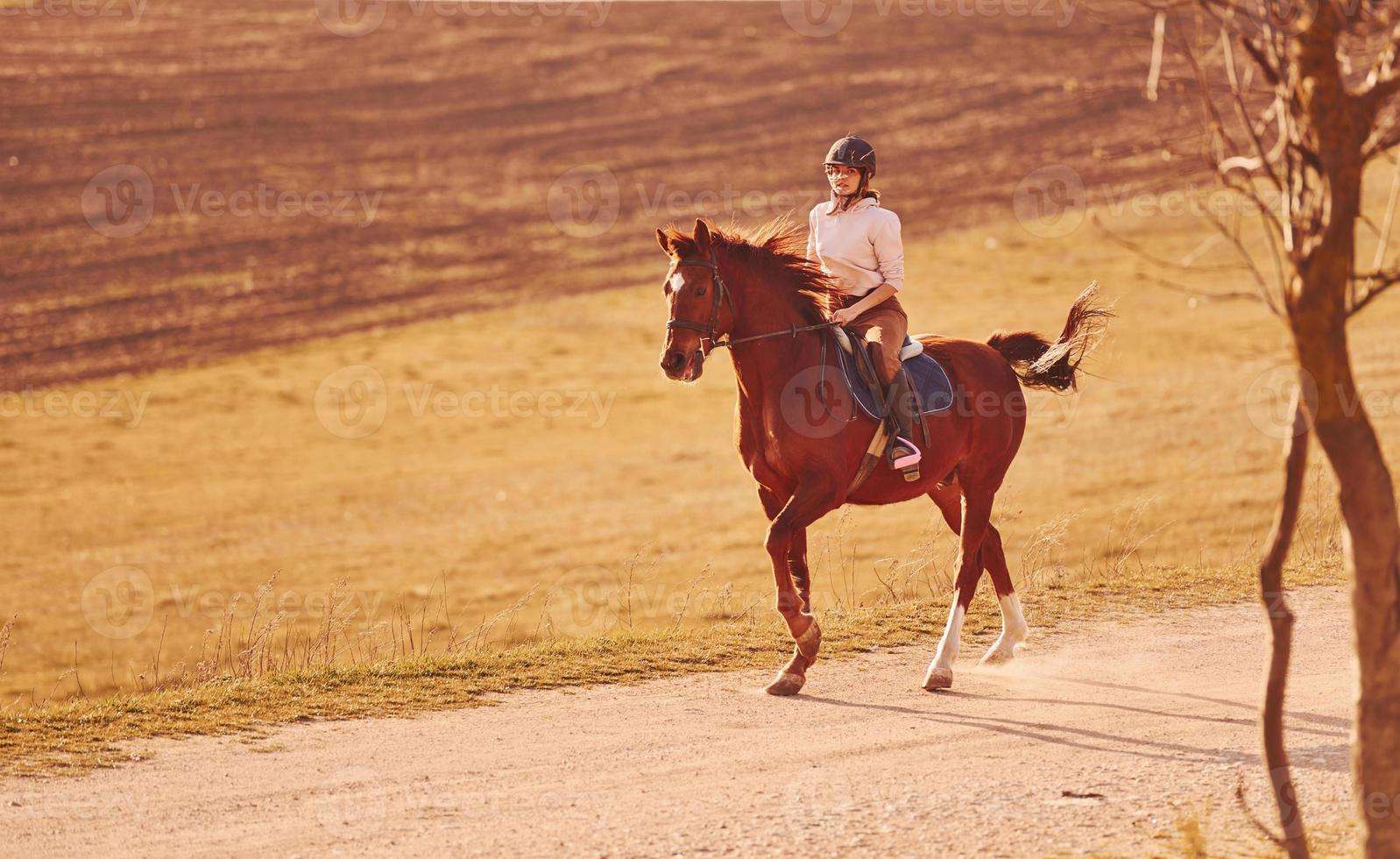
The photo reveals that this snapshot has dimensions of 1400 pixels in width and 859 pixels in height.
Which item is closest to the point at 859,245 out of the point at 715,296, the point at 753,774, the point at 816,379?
the point at 816,379

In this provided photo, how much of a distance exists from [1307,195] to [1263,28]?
2.18 ft

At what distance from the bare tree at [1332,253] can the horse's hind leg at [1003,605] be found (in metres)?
4.50

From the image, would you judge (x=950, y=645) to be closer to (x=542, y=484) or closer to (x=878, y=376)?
(x=878, y=376)

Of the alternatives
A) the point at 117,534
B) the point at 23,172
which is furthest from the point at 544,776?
the point at 23,172

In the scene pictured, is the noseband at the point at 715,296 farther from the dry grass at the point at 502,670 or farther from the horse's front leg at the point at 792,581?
the dry grass at the point at 502,670

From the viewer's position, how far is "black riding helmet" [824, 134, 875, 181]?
31.2ft

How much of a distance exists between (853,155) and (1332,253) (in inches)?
188

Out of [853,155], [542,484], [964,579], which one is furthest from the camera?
[542,484]

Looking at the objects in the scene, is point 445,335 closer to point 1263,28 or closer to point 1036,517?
point 1036,517

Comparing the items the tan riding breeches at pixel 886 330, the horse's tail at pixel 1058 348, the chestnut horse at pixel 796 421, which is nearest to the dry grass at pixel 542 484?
the horse's tail at pixel 1058 348

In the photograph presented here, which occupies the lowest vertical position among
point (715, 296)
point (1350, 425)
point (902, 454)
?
point (902, 454)

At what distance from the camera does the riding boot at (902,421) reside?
9.71 metres

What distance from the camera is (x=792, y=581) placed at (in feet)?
30.2

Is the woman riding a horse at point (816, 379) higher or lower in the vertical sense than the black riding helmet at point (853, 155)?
lower
